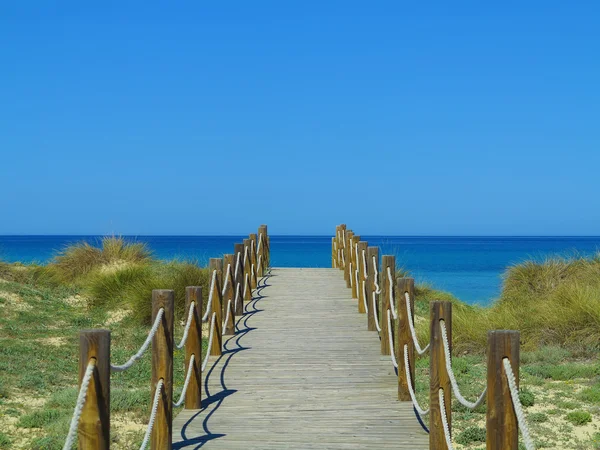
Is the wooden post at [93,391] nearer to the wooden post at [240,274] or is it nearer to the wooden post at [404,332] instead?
the wooden post at [404,332]

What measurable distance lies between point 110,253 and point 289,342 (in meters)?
11.6

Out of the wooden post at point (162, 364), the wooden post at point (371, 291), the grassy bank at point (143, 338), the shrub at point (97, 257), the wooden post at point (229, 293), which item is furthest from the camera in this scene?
the shrub at point (97, 257)

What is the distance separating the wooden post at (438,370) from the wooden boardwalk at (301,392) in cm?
38

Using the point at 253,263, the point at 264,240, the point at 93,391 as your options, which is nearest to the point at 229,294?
the point at 253,263

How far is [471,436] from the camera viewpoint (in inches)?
285

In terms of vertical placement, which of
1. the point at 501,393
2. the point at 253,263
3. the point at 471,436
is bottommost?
the point at 471,436

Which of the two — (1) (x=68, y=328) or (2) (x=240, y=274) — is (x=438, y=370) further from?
(1) (x=68, y=328)

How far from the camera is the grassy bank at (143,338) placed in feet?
24.9

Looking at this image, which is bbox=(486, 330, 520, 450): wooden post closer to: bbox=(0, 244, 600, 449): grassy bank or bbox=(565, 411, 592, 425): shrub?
bbox=(0, 244, 600, 449): grassy bank

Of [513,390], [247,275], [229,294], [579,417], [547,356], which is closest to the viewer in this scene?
[513,390]

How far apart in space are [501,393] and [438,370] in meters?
1.53

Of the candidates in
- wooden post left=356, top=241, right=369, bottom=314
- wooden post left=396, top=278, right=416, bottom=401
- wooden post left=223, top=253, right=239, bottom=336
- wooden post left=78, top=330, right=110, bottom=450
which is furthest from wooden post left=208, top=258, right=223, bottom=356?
wooden post left=78, top=330, right=110, bottom=450

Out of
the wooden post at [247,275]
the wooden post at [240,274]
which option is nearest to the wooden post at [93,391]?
the wooden post at [240,274]

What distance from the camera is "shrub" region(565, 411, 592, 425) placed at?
756 cm
